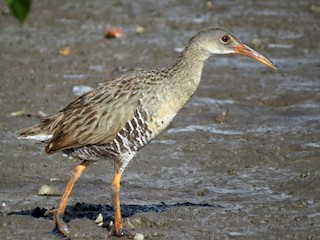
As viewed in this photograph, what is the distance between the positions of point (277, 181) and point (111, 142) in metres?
2.15

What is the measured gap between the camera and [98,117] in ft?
23.7

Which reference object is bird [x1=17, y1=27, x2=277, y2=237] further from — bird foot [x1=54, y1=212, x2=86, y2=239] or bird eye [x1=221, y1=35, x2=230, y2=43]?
bird eye [x1=221, y1=35, x2=230, y2=43]

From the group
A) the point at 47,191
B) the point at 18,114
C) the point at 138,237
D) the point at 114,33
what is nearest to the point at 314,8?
the point at 114,33

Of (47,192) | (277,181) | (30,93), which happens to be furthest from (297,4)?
(47,192)

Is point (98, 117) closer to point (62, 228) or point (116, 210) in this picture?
point (116, 210)

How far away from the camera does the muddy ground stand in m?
7.54

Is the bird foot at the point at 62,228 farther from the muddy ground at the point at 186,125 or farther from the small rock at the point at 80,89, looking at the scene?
the small rock at the point at 80,89

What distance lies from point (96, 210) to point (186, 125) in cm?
276

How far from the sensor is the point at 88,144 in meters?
7.12

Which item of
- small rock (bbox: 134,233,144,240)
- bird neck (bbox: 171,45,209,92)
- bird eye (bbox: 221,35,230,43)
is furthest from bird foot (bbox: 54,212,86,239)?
bird eye (bbox: 221,35,230,43)

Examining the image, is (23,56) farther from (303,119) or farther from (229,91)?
(303,119)

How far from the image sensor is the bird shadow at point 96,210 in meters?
7.47

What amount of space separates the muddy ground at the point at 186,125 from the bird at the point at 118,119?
1.78 ft

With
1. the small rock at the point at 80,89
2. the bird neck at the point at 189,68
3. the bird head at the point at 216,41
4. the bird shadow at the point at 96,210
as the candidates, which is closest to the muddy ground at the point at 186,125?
the bird shadow at the point at 96,210
